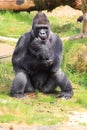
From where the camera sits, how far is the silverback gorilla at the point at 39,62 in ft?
21.8

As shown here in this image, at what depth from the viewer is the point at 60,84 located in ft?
23.0

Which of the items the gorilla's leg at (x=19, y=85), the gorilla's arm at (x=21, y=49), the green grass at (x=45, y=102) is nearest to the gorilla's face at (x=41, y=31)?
the gorilla's arm at (x=21, y=49)

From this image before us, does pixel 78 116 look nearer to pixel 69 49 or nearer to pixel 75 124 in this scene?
pixel 75 124

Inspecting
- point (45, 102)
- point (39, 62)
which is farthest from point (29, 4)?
point (45, 102)

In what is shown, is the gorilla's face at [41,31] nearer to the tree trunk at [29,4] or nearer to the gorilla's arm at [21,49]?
the gorilla's arm at [21,49]

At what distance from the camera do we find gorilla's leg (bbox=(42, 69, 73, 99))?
22.9 feet

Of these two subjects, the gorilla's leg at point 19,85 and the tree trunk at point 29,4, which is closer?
the gorilla's leg at point 19,85

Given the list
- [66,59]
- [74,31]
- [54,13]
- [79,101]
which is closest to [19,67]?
[79,101]

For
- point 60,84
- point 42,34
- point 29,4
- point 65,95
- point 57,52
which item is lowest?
point 29,4

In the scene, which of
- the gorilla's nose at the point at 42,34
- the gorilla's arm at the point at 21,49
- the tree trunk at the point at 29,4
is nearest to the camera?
the gorilla's nose at the point at 42,34

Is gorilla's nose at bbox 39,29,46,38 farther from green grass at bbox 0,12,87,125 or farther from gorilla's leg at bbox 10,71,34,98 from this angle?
green grass at bbox 0,12,87,125

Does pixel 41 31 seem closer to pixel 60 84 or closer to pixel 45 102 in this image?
pixel 60 84

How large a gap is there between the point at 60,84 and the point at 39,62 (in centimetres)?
53

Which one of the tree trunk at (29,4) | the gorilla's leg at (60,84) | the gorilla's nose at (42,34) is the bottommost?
the tree trunk at (29,4)
